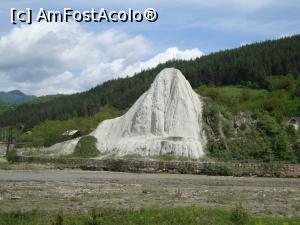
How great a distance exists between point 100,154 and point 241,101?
73788 mm

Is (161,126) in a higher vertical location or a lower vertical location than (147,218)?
higher

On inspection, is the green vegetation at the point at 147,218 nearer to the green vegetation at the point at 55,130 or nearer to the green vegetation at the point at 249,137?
the green vegetation at the point at 249,137

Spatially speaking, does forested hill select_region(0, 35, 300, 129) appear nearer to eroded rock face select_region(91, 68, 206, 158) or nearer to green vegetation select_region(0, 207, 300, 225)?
eroded rock face select_region(91, 68, 206, 158)

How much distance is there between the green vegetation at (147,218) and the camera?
53.4 feet

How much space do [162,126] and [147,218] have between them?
4204 cm

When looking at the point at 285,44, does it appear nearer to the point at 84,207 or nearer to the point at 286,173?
the point at 286,173

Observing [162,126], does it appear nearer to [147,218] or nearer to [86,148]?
[86,148]

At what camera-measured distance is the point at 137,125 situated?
60250 millimetres

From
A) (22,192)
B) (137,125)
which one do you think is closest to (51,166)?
(137,125)

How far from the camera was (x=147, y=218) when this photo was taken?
16969 mm

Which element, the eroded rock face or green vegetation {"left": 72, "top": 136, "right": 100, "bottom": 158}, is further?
green vegetation {"left": 72, "top": 136, "right": 100, "bottom": 158}

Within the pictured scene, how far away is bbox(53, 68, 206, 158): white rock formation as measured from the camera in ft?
182

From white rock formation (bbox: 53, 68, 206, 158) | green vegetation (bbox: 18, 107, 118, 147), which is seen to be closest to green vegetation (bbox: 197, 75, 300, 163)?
white rock formation (bbox: 53, 68, 206, 158)

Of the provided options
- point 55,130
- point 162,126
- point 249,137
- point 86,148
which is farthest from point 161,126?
point 55,130
